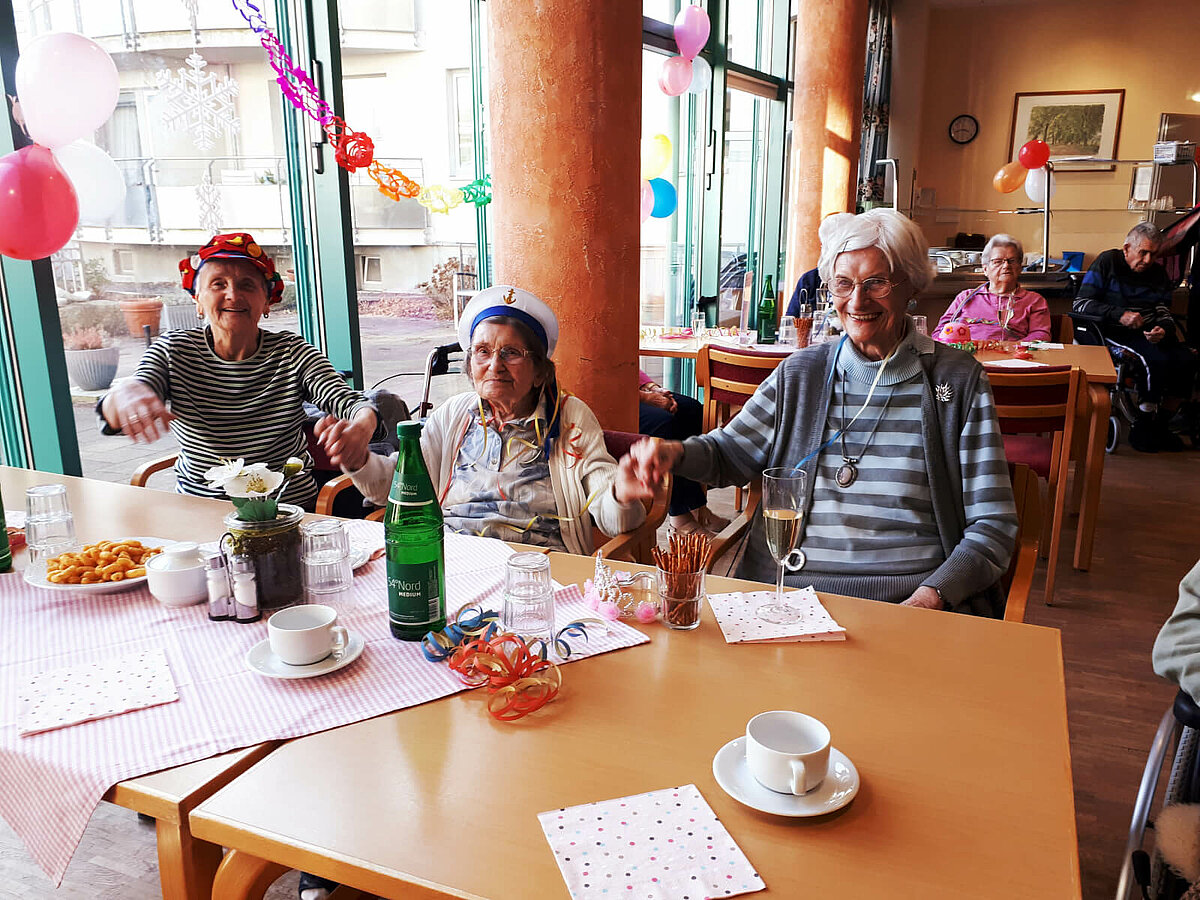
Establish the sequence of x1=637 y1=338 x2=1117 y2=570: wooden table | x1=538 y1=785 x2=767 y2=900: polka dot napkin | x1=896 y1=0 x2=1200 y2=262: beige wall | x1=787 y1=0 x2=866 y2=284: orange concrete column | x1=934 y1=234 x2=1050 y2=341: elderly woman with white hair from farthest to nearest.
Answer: x1=896 y1=0 x2=1200 y2=262: beige wall
x1=787 y1=0 x2=866 y2=284: orange concrete column
x1=934 y1=234 x2=1050 y2=341: elderly woman with white hair
x1=637 y1=338 x2=1117 y2=570: wooden table
x1=538 y1=785 x2=767 y2=900: polka dot napkin

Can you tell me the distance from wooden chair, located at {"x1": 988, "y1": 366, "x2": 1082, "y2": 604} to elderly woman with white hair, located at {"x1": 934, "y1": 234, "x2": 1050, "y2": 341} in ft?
4.07

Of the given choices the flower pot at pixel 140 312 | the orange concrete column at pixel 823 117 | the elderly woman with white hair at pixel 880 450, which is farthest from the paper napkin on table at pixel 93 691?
the orange concrete column at pixel 823 117

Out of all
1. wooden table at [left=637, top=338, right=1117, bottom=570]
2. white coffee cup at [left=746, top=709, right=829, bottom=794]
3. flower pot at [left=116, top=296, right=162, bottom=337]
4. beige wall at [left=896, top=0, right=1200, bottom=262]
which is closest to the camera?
white coffee cup at [left=746, top=709, right=829, bottom=794]

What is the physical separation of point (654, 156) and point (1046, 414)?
9.50 feet

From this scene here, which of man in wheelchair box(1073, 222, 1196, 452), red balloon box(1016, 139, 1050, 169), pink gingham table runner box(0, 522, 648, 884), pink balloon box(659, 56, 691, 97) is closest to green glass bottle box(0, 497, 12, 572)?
pink gingham table runner box(0, 522, 648, 884)

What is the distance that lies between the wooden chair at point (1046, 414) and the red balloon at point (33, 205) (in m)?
2.72

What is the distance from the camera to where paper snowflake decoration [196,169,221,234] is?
10.5 ft

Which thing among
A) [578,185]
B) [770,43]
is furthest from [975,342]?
[770,43]

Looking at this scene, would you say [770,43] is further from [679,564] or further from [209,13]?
[679,564]

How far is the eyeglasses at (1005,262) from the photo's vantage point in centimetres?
453

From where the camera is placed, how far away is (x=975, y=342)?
4.13 meters

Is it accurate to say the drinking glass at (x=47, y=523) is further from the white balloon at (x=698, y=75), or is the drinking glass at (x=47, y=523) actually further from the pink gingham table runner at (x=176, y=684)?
the white balloon at (x=698, y=75)

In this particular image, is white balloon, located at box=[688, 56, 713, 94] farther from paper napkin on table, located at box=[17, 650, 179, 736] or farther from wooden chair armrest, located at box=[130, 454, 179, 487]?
paper napkin on table, located at box=[17, 650, 179, 736]

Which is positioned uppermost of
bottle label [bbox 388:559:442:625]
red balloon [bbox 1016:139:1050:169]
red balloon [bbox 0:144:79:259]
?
red balloon [bbox 1016:139:1050:169]
